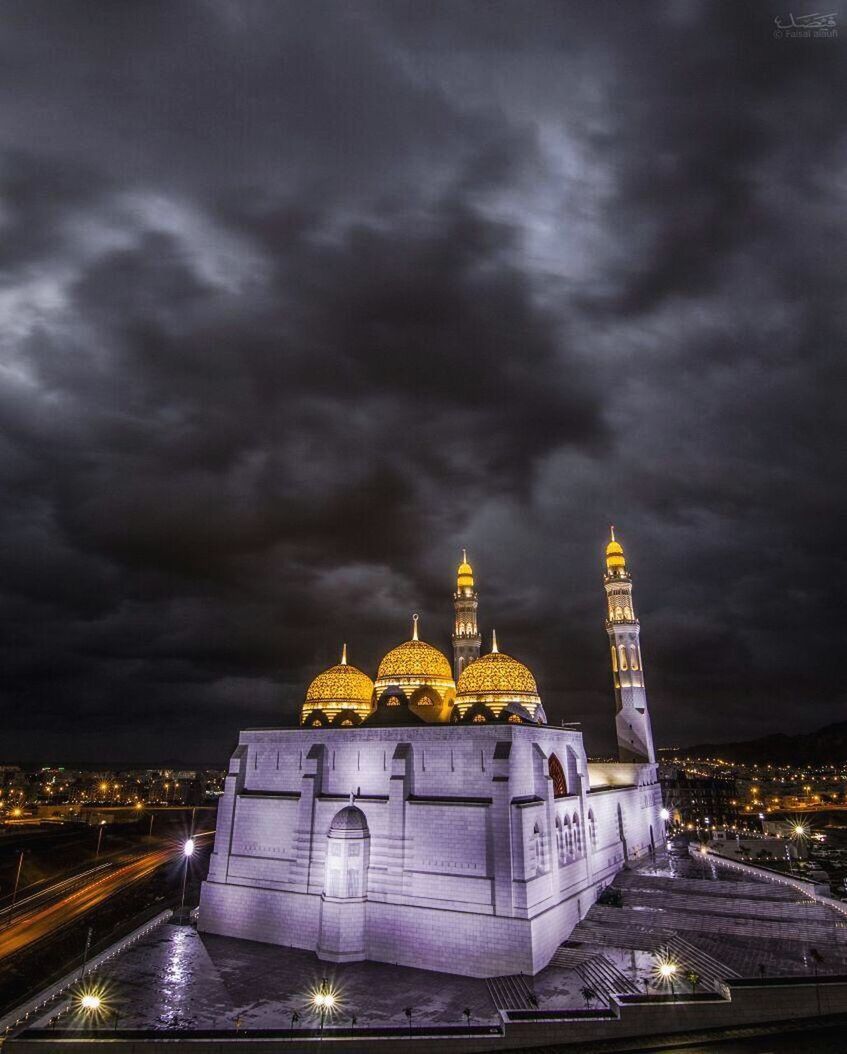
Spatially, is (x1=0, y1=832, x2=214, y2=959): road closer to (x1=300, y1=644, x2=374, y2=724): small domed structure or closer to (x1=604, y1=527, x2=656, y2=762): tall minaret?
(x1=300, y1=644, x2=374, y2=724): small domed structure

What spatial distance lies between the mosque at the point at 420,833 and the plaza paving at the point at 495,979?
4.19ft

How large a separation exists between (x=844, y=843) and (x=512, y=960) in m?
68.8

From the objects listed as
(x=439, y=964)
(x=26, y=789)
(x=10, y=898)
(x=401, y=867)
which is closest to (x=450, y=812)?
(x=401, y=867)

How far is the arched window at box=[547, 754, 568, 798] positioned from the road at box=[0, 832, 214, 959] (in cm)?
3146

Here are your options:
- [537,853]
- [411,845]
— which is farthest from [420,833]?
[537,853]

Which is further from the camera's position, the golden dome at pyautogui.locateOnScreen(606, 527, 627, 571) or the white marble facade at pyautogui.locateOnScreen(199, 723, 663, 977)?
the golden dome at pyautogui.locateOnScreen(606, 527, 627, 571)

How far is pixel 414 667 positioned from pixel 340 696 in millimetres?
5712

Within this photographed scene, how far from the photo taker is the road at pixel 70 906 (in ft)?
119

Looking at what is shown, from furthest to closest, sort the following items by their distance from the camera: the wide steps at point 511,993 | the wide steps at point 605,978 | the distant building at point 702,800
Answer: the distant building at point 702,800 < the wide steps at point 605,978 < the wide steps at point 511,993

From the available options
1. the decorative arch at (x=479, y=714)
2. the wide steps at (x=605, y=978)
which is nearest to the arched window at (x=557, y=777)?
the decorative arch at (x=479, y=714)

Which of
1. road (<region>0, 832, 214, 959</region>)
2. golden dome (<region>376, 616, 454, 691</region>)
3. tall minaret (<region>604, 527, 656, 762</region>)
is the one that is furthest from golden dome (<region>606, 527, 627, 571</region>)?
road (<region>0, 832, 214, 959</region>)

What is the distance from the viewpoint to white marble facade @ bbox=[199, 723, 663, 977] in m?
27.8

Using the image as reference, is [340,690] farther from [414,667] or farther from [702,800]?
[702,800]

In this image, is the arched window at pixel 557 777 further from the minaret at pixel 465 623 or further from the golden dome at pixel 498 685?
the minaret at pixel 465 623
